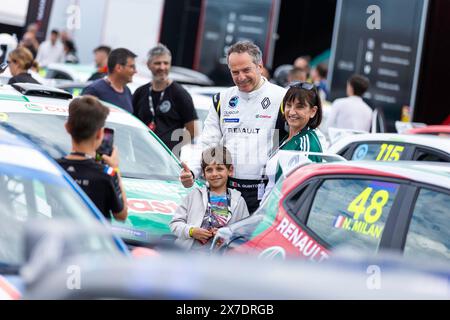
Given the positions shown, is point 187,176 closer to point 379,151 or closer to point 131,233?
point 131,233

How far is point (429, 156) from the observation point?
26.7 ft

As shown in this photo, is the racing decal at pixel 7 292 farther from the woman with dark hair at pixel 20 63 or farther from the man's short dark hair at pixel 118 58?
the woman with dark hair at pixel 20 63

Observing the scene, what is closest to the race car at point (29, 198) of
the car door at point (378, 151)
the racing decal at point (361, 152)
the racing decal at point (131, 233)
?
the racing decal at point (131, 233)

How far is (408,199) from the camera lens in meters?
5.03

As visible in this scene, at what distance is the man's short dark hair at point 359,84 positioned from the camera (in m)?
12.6

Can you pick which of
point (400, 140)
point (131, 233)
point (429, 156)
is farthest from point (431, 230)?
point (400, 140)

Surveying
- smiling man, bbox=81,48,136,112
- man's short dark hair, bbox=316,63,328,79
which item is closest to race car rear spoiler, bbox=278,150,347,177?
smiling man, bbox=81,48,136,112

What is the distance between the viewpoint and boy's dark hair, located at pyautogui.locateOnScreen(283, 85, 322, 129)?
6641mm

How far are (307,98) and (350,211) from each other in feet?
5.22

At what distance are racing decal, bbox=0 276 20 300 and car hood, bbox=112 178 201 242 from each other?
9.91ft

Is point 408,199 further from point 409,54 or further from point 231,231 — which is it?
point 409,54

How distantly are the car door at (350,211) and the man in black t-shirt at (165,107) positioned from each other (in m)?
4.24

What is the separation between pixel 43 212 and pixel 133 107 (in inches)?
200

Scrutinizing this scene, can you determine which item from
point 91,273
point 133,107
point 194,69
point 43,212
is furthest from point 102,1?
point 91,273
